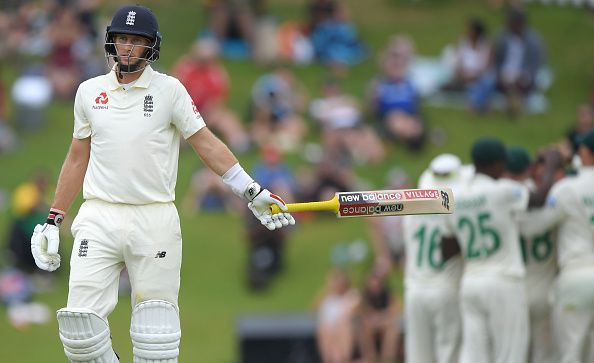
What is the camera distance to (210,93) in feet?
61.7

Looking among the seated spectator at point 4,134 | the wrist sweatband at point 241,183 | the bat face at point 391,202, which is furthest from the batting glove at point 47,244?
the seated spectator at point 4,134

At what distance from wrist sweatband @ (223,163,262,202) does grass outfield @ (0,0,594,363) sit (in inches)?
264

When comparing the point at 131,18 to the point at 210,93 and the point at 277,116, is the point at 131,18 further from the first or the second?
the point at 277,116

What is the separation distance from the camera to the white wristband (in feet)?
27.7

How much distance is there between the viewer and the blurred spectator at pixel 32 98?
19141 mm

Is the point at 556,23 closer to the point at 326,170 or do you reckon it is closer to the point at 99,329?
the point at 326,170

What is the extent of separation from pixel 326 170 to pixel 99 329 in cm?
943

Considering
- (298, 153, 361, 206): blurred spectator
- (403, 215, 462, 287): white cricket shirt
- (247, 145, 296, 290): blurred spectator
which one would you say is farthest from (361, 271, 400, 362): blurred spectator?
(403, 215, 462, 287): white cricket shirt

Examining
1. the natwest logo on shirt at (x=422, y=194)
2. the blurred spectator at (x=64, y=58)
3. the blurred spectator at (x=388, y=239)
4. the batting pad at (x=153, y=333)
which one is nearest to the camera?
the batting pad at (x=153, y=333)

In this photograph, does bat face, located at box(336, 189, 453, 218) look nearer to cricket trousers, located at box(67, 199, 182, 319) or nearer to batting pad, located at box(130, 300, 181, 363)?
cricket trousers, located at box(67, 199, 182, 319)

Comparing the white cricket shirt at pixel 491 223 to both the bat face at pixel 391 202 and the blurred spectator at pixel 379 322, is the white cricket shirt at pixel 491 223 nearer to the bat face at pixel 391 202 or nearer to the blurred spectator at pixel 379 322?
the bat face at pixel 391 202

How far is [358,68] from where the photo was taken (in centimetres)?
2100

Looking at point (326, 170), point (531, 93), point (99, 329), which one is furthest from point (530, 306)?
point (531, 93)

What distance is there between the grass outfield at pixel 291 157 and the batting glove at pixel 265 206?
676 cm
